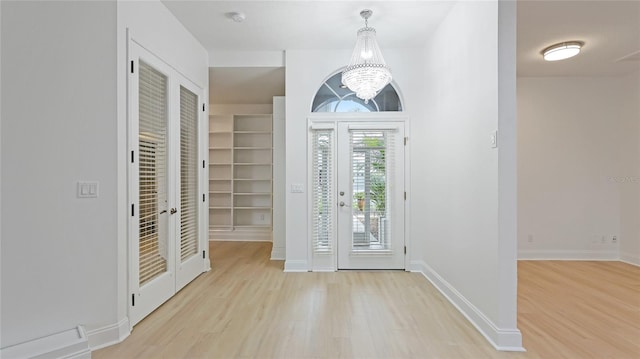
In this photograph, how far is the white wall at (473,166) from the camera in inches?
88.1

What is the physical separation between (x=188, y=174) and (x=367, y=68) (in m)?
2.40

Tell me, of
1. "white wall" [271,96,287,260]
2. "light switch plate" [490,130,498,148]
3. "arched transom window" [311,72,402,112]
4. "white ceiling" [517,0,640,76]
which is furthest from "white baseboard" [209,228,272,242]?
"white ceiling" [517,0,640,76]

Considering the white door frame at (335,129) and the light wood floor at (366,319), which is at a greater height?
the white door frame at (335,129)

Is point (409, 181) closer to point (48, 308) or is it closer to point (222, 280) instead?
point (222, 280)

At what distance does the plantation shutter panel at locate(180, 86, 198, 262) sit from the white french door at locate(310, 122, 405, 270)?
4.97ft

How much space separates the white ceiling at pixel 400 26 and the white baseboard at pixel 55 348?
9.94 ft

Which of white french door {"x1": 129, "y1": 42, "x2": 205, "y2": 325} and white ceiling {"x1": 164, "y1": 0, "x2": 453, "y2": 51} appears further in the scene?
white ceiling {"x1": 164, "y1": 0, "x2": 453, "y2": 51}

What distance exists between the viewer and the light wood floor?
2.21 m

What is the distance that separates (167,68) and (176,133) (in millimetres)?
668

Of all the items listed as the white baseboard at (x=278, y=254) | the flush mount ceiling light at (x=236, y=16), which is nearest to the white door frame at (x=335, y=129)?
the white baseboard at (x=278, y=254)

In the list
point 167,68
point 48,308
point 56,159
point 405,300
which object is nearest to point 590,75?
point 405,300

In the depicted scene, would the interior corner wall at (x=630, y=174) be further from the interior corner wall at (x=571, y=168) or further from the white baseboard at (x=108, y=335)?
the white baseboard at (x=108, y=335)

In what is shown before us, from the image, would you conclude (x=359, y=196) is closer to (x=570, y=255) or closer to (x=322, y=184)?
(x=322, y=184)

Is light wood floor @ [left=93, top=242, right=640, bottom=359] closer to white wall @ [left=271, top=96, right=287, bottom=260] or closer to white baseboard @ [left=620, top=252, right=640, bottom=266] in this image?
white baseboard @ [left=620, top=252, right=640, bottom=266]
